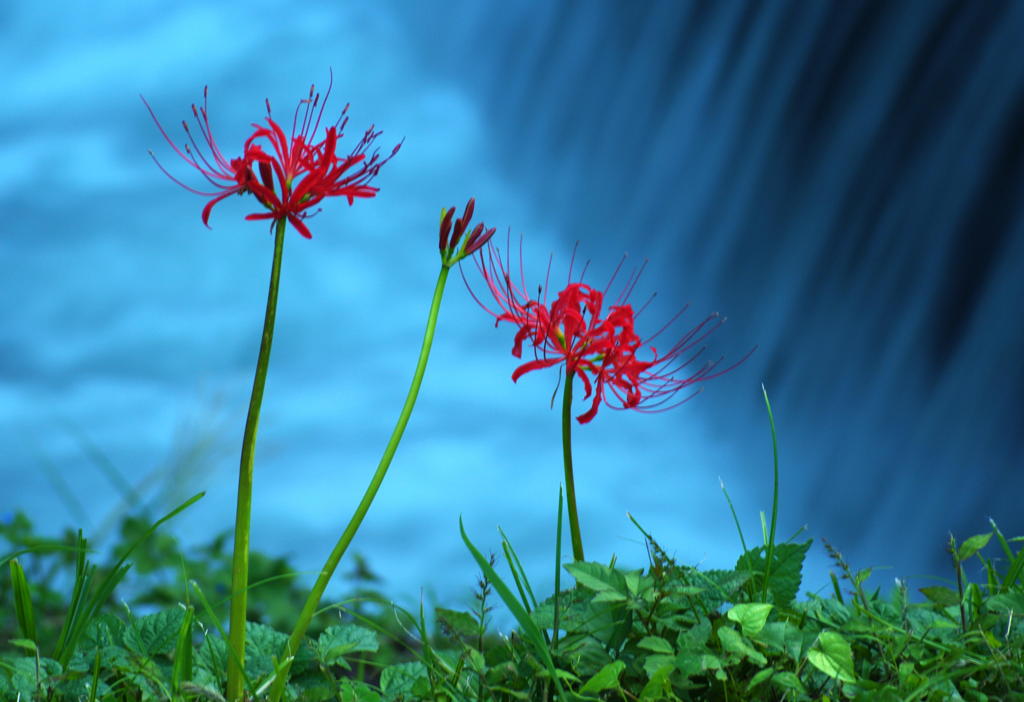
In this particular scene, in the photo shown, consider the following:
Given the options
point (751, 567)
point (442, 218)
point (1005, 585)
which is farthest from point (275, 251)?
point (1005, 585)

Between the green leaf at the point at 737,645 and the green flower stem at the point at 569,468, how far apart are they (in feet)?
1.40

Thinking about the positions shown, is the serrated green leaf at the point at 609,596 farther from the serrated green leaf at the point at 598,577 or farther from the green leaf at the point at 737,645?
the green leaf at the point at 737,645

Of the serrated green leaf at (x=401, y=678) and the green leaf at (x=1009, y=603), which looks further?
the green leaf at (x=1009, y=603)

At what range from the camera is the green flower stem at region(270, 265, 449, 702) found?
1.79 meters

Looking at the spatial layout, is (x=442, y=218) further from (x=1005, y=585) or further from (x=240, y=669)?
(x=1005, y=585)

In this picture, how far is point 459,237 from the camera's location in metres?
2.00

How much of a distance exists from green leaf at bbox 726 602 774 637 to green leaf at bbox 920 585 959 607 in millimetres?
691

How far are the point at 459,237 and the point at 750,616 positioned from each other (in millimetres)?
927

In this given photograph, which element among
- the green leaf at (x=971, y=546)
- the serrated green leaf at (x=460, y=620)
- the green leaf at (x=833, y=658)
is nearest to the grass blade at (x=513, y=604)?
the serrated green leaf at (x=460, y=620)

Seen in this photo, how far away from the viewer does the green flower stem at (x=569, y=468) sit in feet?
6.49

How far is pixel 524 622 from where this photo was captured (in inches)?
62.7

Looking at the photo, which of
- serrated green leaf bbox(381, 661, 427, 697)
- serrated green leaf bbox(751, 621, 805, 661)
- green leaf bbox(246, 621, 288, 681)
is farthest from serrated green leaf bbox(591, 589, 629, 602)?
green leaf bbox(246, 621, 288, 681)

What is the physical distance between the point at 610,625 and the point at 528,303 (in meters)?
0.68

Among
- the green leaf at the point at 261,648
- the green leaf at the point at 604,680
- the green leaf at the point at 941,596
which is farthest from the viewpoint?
the green leaf at the point at 941,596
